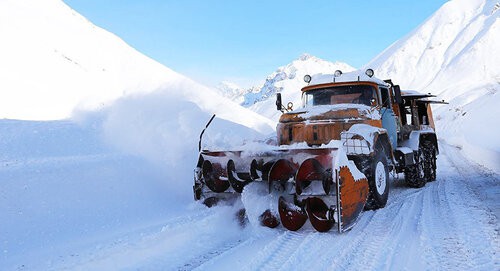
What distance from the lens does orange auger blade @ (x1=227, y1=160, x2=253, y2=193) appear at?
19.9 feet

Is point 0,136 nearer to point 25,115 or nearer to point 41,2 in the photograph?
point 25,115

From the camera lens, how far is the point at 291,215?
5418 mm

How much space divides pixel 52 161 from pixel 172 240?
469 centimetres

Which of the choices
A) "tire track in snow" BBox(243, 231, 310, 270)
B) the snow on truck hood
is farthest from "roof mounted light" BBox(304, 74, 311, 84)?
"tire track in snow" BBox(243, 231, 310, 270)

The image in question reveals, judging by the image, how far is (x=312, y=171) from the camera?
519 cm

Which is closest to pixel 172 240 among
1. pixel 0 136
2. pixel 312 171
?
pixel 312 171

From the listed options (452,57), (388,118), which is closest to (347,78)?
(388,118)

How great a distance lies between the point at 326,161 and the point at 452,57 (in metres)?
101

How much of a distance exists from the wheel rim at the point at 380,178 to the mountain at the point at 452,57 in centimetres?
3374

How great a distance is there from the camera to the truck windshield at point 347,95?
763 centimetres

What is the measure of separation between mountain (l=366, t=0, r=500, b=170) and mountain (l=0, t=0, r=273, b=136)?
1085 inches

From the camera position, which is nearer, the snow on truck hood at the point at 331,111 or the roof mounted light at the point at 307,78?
the snow on truck hood at the point at 331,111

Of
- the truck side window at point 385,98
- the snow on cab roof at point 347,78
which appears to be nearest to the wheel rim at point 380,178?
the truck side window at point 385,98

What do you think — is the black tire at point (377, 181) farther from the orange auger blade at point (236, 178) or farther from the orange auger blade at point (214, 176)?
the orange auger blade at point (214, 176)
